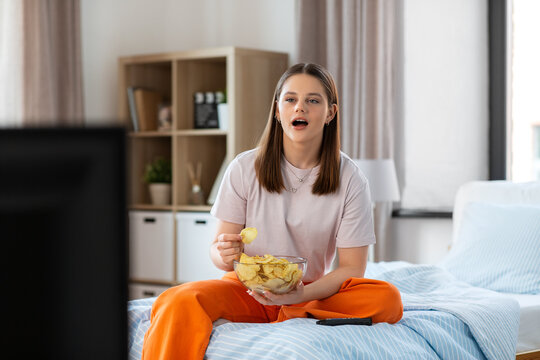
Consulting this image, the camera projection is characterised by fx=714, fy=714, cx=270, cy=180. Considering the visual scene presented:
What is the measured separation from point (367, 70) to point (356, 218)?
2087mm

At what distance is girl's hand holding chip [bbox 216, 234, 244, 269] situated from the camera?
1884 mm

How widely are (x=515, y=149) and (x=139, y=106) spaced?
2.23 m

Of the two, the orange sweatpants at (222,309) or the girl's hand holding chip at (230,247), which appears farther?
the girl's hand holding chip at (230,247)

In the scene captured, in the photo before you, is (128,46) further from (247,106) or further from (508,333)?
(508,333)

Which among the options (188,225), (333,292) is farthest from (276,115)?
(188,225)

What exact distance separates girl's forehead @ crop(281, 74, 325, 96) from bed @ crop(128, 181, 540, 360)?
695 millimetres

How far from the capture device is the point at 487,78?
4.04m

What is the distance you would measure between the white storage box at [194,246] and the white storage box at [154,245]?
0.20 feet

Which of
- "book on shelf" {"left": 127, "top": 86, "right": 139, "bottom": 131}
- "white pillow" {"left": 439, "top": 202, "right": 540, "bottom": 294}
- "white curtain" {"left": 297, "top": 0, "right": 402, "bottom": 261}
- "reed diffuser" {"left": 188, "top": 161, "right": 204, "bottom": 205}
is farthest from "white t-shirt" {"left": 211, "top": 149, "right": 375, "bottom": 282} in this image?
"book on shelf" {"left": 127, "top": 86, "right": 139, "bottom": 131}

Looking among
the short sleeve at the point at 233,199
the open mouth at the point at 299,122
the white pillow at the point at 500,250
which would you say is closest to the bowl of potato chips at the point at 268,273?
the short sleeve at the point at 233,199

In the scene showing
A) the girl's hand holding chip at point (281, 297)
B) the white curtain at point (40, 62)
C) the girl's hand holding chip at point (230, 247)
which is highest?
the white curtain at point (40, 62)

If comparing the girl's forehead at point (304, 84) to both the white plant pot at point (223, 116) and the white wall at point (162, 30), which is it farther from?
the white wall at point (162, 30)

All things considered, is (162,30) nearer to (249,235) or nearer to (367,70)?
(367,70)

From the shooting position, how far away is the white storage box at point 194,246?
4164 millimetres
